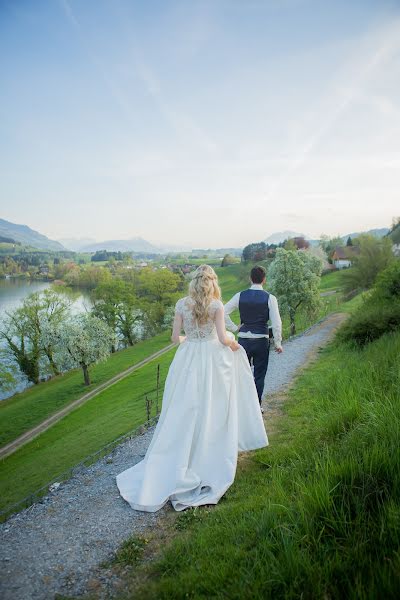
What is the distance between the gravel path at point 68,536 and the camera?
11.7 feet

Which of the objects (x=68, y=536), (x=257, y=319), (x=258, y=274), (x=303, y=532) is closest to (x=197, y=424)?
(x=68, y=536)

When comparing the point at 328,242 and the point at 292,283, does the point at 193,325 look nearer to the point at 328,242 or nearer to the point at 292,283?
the point at 292,283

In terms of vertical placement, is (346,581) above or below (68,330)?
above

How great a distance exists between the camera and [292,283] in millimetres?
29703

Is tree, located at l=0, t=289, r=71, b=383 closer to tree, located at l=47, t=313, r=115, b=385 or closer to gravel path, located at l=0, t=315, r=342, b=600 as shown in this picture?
tree, located at l=47, t=313, r=115, b=385

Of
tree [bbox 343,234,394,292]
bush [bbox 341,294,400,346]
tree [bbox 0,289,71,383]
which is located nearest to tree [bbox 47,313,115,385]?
tree [bbox 0,289,71,383]

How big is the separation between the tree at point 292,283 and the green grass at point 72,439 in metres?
11.9

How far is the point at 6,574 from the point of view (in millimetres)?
3779

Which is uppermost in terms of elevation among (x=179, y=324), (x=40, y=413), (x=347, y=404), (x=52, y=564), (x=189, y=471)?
(x=179, y=324)

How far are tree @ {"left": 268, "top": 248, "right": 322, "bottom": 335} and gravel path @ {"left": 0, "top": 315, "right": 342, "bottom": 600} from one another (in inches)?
982

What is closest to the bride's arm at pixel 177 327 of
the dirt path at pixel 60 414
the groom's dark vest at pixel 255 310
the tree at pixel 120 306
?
the groom's dark vest at pixel 255 310

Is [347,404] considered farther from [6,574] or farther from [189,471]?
[6,574]

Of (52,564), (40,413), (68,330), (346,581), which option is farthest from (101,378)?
(346,581)

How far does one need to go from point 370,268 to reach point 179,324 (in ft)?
125
